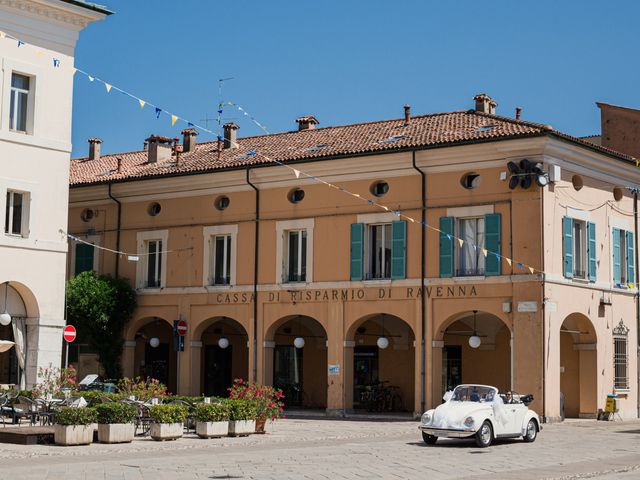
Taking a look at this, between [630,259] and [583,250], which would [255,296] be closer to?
[583,250]

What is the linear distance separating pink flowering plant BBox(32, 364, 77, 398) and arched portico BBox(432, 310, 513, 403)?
10.9m

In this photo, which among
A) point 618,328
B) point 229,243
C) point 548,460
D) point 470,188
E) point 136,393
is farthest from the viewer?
point 229,243

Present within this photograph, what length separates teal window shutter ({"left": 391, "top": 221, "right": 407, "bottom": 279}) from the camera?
98.2 ft

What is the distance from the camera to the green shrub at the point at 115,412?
19.6 m

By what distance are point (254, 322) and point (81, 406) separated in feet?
42.2

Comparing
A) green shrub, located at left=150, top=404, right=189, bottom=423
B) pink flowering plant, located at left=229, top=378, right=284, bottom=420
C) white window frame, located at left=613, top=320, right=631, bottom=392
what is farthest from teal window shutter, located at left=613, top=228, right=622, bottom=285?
green shrub, located at left=150, top=404, right=189, bottom=423

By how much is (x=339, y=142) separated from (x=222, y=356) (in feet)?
28.6

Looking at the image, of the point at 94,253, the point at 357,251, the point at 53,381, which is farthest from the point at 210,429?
the point at 94,253

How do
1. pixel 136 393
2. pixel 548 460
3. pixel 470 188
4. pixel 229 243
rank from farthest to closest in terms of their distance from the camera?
pixel 229 243 → pixel 470 188 → pixel 136 393 → pixel 548 460

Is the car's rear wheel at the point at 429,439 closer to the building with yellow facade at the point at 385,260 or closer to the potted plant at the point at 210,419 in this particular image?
the potted plant at the point at 210,419

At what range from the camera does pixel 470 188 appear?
29172mm

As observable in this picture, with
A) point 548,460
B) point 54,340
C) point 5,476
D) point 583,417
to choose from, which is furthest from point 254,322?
point 5,476

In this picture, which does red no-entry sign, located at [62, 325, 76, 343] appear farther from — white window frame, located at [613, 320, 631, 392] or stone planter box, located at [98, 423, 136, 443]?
white window frame, located at [613, 320, 631, 392]

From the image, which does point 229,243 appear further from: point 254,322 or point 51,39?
point 51,39
